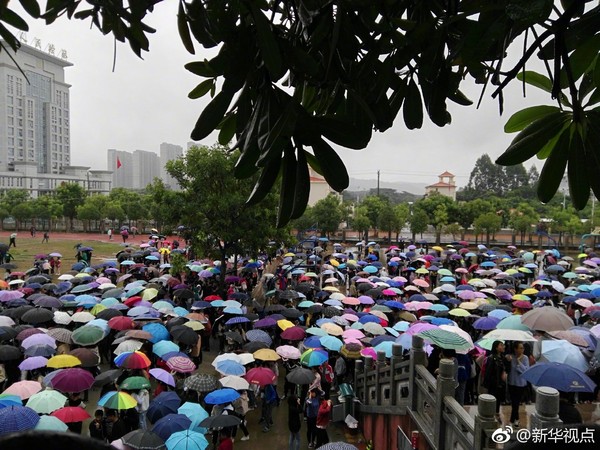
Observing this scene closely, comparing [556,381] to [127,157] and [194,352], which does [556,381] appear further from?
[127,157]

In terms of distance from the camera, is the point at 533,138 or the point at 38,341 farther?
the point at 38,341

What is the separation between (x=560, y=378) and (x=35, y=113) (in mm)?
71641

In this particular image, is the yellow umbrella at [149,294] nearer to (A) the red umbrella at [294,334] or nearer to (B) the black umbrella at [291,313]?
(B) the black umbrella at [291,313]

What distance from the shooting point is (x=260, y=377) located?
6.86 metres

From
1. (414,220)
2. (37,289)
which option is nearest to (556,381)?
(37,289)

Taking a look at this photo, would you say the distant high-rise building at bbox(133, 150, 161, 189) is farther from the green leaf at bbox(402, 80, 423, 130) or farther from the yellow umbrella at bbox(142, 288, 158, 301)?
the green leaf at bbox(402, 80, 423, 130)

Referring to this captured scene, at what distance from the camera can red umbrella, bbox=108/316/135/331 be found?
855cm

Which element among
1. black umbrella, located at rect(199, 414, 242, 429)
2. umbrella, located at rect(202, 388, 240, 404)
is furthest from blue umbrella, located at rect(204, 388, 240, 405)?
black umbrella, located at rect(199, 414, 242, 429)

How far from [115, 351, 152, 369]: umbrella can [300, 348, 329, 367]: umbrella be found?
2.42 meters

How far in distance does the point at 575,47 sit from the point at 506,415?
6.04 meters

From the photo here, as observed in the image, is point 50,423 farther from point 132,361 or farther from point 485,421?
Result: point 485,421

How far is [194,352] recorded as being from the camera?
8.64 metres

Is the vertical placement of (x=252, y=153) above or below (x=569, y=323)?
above

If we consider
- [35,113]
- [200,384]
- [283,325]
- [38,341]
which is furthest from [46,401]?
[35,113]
